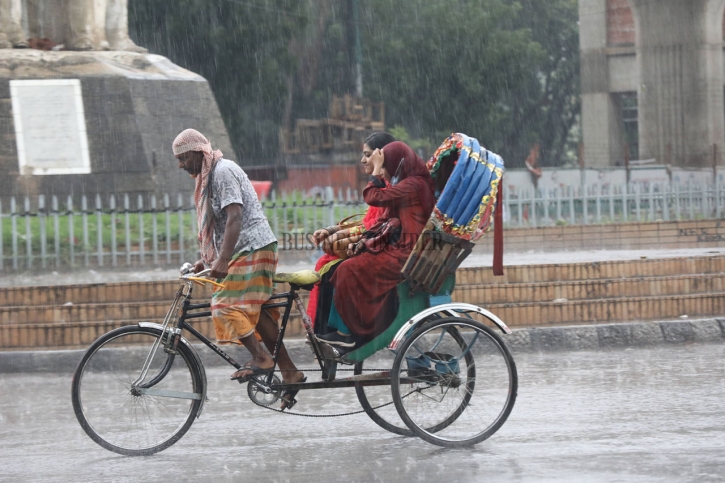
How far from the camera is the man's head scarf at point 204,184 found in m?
5.50

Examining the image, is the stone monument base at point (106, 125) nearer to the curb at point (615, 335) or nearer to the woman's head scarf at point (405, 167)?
the curb at point (615, 335)

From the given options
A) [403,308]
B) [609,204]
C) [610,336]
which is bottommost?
[610,336]

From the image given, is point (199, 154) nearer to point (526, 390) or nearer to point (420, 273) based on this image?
point (420, 273)

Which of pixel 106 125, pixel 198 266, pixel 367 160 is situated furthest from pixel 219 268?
pixel 106 125

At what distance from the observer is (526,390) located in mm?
6984

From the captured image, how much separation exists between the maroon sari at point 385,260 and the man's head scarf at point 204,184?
2.14 feet

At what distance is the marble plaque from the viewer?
1434cm

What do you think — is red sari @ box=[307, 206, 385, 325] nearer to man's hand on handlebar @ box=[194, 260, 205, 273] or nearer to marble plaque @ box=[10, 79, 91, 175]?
man's hand on handlebar @ box=[194, 260, 205, 273]

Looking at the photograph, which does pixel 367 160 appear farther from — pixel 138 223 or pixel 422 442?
pixel 138 223

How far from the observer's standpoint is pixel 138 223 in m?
12.9

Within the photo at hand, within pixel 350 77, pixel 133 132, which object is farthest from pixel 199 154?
pixel 350 77

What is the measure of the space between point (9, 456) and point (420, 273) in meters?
2.23

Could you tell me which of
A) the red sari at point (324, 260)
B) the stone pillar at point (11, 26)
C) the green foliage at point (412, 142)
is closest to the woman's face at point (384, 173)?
the red sari at point (324, 260)

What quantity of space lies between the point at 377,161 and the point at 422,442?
1.46 meters
